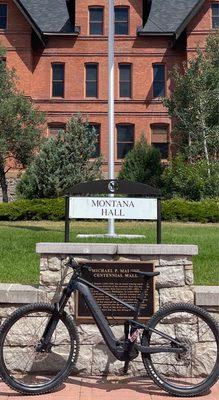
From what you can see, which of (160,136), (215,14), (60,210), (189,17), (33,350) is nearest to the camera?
(33,350)

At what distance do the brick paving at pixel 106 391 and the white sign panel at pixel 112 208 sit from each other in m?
1.80

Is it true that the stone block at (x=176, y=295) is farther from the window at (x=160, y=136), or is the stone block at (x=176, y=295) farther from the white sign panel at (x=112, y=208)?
the window at (x=160, y=136)

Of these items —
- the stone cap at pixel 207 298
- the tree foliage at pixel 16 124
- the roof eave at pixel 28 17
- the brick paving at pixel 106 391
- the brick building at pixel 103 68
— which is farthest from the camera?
the brick building at pixel 103 68

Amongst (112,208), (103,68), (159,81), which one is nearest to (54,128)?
(103,68)

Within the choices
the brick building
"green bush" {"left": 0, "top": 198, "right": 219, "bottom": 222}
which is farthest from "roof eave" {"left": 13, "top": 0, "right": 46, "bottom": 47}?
"green bush" {"left": 0, "top": 198, "right": 219, "bottom": 222}

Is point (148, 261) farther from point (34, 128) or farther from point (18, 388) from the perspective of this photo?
point (34, 128)

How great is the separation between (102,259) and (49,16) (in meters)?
30.1

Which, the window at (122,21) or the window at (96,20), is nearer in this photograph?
the window at (122,21)

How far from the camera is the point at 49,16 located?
32.3m

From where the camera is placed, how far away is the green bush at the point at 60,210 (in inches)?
807

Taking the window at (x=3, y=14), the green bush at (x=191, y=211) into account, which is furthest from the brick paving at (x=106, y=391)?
the window at (x=3, y=14)

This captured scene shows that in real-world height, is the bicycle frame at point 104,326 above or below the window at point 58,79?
below

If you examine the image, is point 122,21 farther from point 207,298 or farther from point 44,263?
point 207,298

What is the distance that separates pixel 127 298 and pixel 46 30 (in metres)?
28.3
